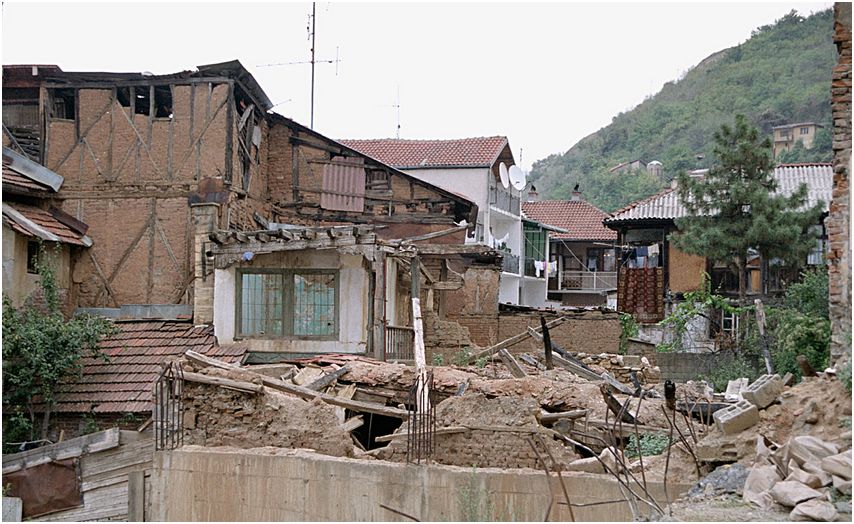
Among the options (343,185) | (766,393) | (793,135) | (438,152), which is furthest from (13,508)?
(793,135)

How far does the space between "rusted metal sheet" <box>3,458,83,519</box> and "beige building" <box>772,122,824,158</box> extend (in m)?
49.9

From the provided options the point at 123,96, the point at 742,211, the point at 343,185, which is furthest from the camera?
the point at 742,211

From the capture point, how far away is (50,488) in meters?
15.3

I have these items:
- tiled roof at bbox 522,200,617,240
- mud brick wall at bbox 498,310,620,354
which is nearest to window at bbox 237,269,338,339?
mud brick wall at bbox 498,310,620,354

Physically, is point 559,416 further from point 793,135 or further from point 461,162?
point 793,135

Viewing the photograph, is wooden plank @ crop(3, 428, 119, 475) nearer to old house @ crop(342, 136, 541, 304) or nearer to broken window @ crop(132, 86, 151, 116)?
broken window @ crop(132, 86, 151, 116)

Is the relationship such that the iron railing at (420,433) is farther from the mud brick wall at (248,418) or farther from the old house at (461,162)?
the old house at (461,162)

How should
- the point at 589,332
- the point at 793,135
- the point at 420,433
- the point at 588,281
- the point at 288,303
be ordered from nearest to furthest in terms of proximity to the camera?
the point at 420,433 → the point at 288,303 → the point at 589,332 → the point at 588,281 → the point at 793,135

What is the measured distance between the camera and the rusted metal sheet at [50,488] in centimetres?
1523

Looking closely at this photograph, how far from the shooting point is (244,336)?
62.0ft

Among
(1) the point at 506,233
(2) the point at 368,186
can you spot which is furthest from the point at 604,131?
(2) the point at 368,186

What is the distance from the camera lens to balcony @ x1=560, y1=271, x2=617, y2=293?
46.7m

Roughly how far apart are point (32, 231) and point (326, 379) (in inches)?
303

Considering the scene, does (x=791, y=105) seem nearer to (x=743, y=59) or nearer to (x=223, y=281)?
(x=743, y=59)
